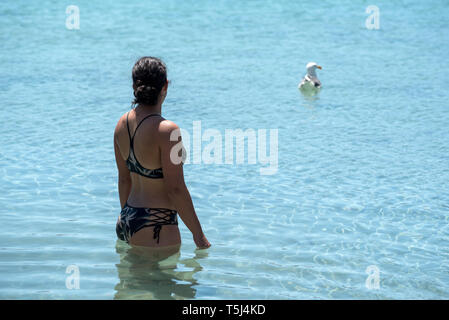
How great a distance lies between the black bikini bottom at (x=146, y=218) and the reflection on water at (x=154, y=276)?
17 cm

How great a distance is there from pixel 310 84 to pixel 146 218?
8408 millimetres

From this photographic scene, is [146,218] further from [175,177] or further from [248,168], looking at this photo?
[248,168]

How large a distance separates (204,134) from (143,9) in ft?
49.1

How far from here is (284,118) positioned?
10.4 meters

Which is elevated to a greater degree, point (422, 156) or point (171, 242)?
point (422, 156)

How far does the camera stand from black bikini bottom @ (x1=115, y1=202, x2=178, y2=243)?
429 cm

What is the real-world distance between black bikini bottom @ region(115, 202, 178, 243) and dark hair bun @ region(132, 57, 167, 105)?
75 cm

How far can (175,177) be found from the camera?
412 centimetres

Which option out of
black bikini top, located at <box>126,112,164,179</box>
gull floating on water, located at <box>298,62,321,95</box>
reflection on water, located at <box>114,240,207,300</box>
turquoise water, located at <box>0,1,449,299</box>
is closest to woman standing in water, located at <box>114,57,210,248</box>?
black bikini top, located at <box>126,112,164,179</box>

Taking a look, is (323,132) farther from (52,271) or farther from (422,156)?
(52,271)

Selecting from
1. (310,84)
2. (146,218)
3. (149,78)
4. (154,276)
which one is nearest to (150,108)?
(149,78)
